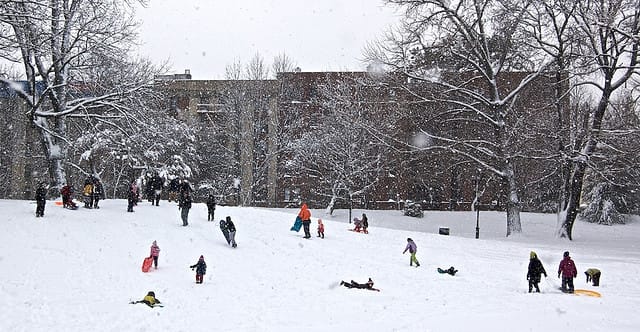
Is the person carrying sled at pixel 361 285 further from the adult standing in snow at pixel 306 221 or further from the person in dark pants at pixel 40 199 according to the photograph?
the person in dark pants at pixel 40 199

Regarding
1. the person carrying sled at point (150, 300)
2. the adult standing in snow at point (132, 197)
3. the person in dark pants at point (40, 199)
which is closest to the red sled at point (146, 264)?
the person carrying sled at point (150, 300)

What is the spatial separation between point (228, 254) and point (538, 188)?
123ft

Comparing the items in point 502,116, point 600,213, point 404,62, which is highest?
point 404,62

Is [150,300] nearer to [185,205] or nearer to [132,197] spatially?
[185,205]

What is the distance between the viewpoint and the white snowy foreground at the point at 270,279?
14.4m

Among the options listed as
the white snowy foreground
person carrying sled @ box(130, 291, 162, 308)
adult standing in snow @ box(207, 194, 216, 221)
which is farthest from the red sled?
adult standing in snow @ box(207, 194, 216, 221)

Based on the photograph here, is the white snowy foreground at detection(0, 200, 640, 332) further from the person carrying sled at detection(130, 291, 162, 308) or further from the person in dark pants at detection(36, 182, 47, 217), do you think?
the person in dark pants at detection(36, 182, 47, 217)

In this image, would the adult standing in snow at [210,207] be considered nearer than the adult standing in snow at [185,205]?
No

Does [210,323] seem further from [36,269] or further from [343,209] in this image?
[343,209]

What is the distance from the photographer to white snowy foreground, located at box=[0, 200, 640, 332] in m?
14.4

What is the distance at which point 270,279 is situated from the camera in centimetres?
1914

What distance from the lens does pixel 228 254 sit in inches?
855

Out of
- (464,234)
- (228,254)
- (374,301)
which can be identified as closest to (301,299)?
(374,301)

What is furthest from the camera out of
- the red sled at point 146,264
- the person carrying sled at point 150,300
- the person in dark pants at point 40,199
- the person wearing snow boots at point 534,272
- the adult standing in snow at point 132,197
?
the adult standing in snow at point 132,197
